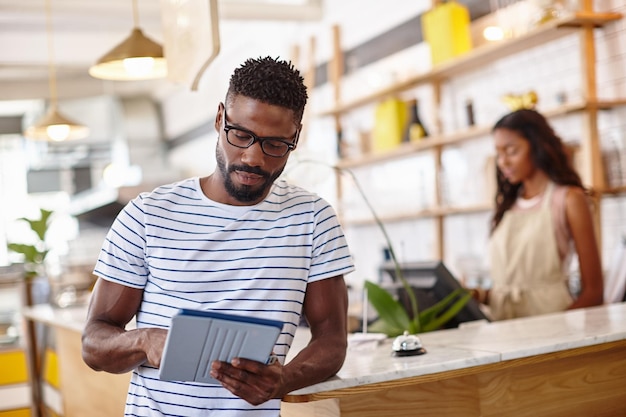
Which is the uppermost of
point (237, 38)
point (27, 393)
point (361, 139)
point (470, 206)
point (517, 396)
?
point (237, 38)

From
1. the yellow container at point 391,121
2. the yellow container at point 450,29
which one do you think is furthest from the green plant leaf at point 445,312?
the yellow container at point 391,121

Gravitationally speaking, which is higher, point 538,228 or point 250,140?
point 250,140

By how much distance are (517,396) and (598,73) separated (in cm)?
284

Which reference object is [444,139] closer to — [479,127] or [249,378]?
[479,127]

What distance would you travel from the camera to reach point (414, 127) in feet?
18.8

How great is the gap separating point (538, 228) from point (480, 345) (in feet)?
4.19

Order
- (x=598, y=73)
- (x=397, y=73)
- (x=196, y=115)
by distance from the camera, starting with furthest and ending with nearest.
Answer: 1. (x=196, y=115)
2. (x=397, y=73)
3. (x=598, y=73)

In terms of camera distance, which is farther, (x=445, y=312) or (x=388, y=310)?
(x=445, y=312)

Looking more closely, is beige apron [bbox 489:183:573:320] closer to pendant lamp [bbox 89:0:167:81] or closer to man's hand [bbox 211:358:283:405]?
pendant lamp [bbox 89:0:167:81]

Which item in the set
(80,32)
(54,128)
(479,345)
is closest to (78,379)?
(479,345)

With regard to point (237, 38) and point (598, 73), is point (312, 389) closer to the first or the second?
point (598, 73)

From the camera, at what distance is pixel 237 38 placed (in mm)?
8758

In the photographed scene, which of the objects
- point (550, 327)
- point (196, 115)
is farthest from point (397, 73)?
point (196, 115)

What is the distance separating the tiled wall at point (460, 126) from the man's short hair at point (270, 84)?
49.5 inches
